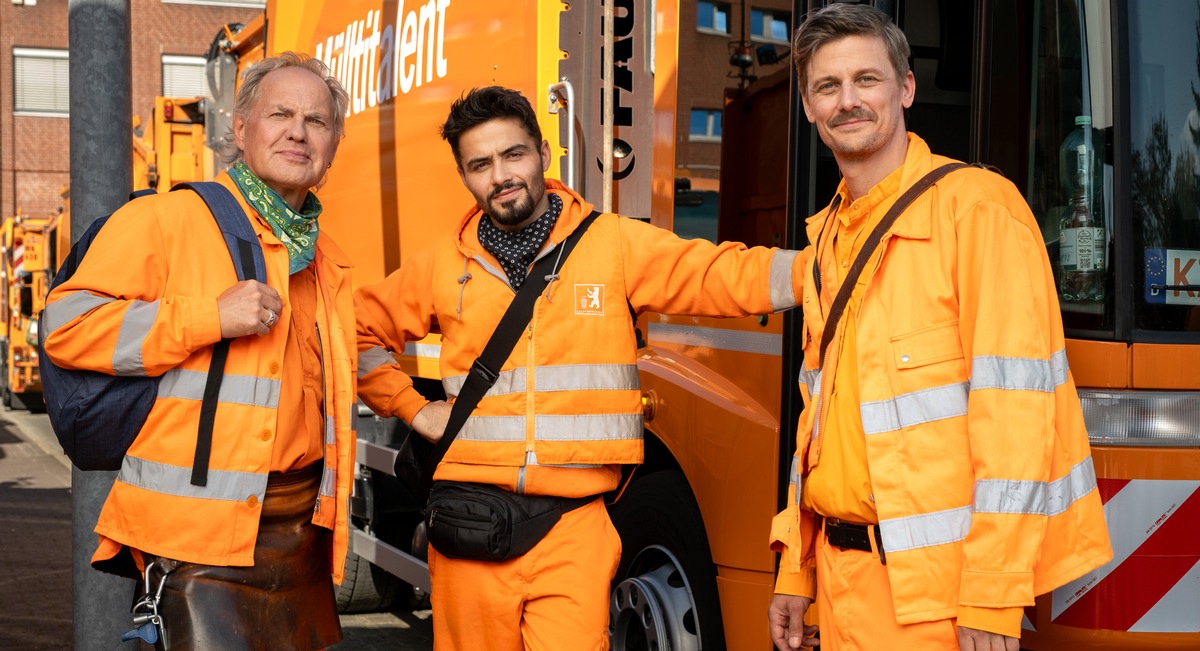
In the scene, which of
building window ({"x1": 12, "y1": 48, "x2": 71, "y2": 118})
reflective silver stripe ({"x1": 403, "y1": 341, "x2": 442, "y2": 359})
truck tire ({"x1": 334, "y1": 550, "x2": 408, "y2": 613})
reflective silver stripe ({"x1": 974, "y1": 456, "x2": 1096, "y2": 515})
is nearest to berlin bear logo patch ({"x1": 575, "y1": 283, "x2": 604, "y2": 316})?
reflective silver stripe ({"x1": 974, "y1": 456, "x2": 1096, "y2": 515})

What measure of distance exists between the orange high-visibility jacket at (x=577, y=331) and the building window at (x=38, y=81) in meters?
30.0

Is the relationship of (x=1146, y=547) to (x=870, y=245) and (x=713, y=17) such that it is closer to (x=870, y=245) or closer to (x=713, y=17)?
(x=870, y=245)

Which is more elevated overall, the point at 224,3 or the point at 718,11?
the point at 224,3

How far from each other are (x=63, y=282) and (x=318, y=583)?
0.86 meters

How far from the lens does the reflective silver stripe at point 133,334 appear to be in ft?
8.15

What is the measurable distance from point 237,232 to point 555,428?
2.83 ft

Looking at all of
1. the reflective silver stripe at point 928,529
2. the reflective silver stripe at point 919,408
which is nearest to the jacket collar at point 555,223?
the reflective silver stripe at point 919,408

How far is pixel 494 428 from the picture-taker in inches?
119

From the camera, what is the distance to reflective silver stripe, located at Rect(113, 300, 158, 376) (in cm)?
248

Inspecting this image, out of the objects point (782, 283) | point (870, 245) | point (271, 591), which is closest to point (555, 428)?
point (782, 283)

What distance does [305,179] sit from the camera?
9.22 feet

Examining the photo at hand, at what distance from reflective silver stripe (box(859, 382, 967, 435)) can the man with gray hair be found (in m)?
1.21

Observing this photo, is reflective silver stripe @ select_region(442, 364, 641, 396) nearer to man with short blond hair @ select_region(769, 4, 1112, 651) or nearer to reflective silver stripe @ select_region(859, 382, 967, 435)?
man with short blond hair @ select_region(769, 4, 1112, 651)

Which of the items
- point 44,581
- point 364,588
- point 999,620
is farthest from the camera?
point 44,581
